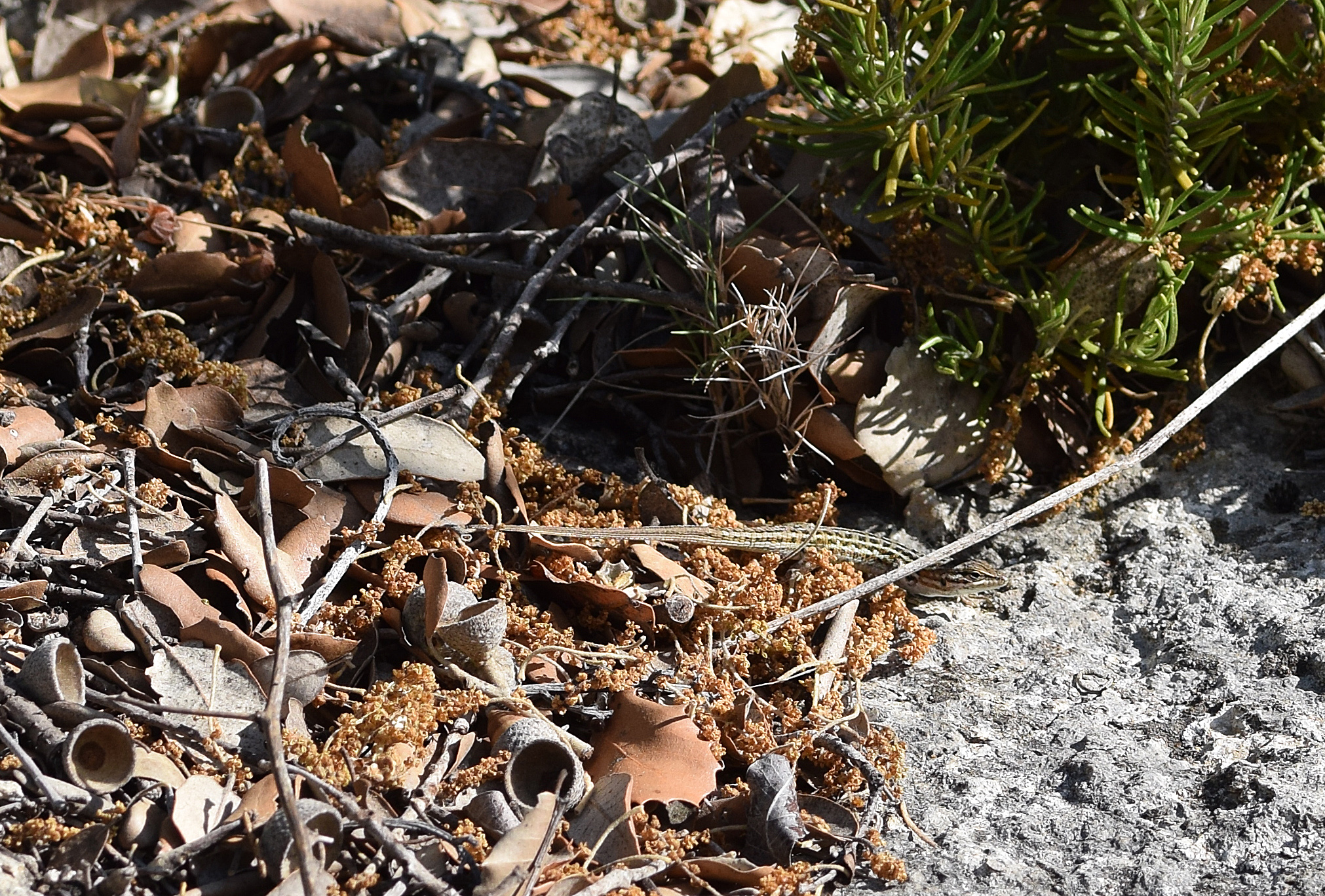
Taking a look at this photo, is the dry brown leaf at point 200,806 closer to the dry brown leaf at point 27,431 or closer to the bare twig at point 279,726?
the bare twig at point 279,726

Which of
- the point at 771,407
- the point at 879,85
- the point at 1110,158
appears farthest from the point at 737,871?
the point at 1110,158

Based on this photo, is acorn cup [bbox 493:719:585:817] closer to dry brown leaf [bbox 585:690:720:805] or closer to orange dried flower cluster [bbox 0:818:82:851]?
dry brown leaf [bbox 585:690:720:805]

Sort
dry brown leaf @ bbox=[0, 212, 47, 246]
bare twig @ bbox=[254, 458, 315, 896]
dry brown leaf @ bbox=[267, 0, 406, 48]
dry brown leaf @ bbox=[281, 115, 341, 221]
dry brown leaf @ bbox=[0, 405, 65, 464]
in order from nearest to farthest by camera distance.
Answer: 1. bare twig @ bbox=[254, 458, 315, 896]
2. dry brown leaf @ bbox=[0, 405, 65, 464]
3. dry brown leaf @ bbox=[0, 212, 47, 246]
4. dry brown leaf @ bbox=[281, 115, 341, 221]
5. dry brown leaf @ bbox=[267, 0, 406, 48]

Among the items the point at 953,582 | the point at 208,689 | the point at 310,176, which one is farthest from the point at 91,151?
the point at 953,582

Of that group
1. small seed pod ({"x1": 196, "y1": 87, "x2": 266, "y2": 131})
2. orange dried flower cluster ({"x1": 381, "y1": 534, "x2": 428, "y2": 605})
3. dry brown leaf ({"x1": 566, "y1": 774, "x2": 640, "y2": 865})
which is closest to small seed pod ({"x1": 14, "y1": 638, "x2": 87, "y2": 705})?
orange dried flower cluster ({"x1": 381, "y1": 534, "x2": 428, "y2": 605})

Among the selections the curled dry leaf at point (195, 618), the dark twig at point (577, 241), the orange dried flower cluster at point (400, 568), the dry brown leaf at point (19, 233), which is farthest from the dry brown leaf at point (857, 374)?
the dry brown leaf at point (19, 233)

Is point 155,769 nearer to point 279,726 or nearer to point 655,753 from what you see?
point 279,726
